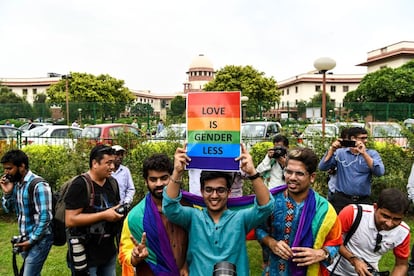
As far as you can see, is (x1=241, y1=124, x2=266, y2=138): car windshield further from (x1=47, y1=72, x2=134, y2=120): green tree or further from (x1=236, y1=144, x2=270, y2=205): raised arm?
(x1=47, y1=72, x2=134, y2=120): green tree

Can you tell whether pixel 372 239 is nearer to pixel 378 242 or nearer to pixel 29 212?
pixel 378 242

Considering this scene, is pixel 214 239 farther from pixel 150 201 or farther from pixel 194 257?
pixel 150 201

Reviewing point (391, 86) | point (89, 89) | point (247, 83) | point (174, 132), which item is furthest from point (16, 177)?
point (89, 89)

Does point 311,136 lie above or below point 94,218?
above

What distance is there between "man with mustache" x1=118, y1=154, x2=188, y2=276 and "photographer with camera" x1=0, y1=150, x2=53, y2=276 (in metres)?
1.07

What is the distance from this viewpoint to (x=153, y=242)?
209cm

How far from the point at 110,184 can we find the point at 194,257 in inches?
47.6

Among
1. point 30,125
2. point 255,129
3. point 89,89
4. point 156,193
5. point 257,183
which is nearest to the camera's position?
point 257,183

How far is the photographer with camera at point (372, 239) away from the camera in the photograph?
229 cm

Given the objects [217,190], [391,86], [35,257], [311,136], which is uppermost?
[391,86]

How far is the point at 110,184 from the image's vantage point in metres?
2.93

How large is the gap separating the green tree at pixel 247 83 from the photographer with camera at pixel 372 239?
32.5m

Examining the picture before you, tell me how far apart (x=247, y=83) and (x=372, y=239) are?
110 ft

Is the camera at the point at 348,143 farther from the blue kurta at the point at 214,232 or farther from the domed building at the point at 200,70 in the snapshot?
the domed building at the point at 200,70
